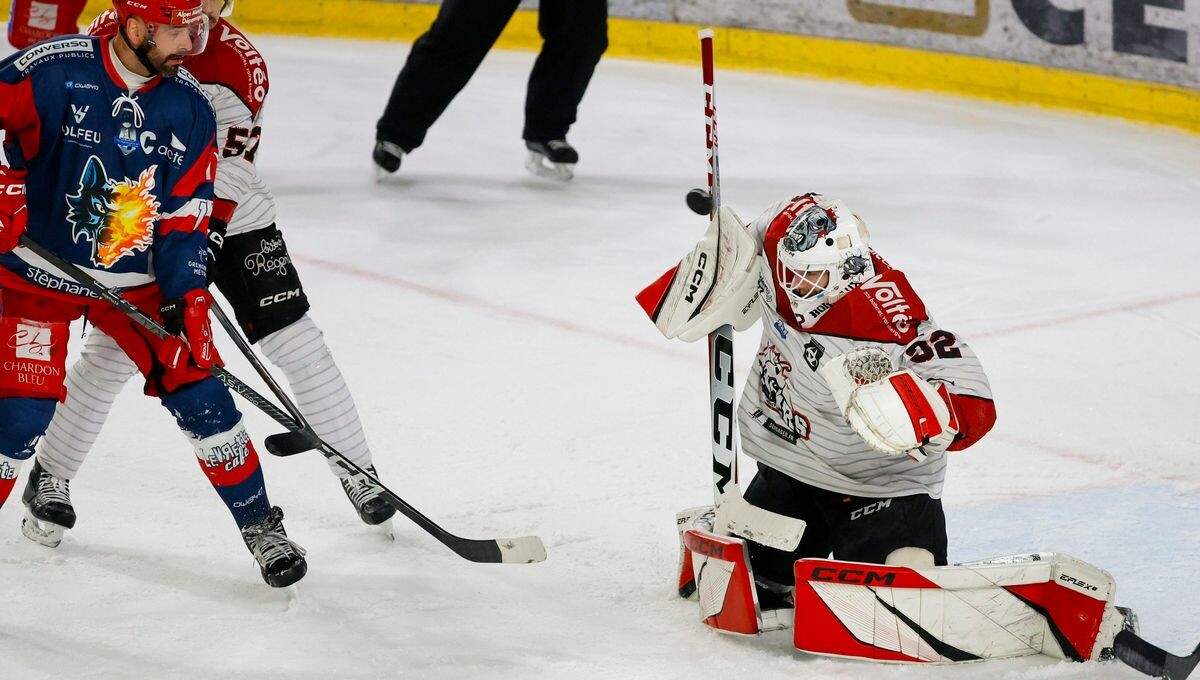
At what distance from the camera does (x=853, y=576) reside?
2.17 meters

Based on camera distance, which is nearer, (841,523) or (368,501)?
(841,523)

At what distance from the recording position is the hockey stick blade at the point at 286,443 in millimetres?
2309

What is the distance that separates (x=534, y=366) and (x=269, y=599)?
129 cm

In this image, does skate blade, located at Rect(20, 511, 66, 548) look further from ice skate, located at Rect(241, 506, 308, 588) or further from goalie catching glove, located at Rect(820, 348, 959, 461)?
goalie catching glove, located at Rect(820, 348, 959, 461)

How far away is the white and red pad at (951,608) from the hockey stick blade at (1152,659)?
0.08 feet

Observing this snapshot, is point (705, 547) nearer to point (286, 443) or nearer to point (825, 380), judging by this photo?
point (825, 380)

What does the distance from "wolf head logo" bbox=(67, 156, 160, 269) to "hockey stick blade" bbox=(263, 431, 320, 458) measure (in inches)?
13.9

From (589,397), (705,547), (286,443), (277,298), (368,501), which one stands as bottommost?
(589,397)

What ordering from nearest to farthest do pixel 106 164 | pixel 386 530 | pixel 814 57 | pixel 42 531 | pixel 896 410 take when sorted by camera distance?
pixel 896 410 → pixel 106 164 → pixel 42 531 → pixel 386 530 → pixel 814 57

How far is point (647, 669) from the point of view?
7.20 feet

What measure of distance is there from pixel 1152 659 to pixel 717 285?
82cm

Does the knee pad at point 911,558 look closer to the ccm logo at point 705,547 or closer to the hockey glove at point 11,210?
the ccm logo at point 705,547

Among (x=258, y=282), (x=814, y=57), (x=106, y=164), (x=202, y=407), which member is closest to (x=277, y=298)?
(x=258, y=282)

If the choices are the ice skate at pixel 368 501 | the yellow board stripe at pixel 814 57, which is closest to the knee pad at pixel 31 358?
the ice skate at pixel 368 501
